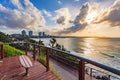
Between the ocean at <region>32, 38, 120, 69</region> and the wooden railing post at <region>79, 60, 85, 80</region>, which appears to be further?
the ocean at <region>32, 38, 120, 69</region>

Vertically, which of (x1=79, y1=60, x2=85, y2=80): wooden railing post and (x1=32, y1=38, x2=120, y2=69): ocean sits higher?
(x1=79, y1=60, x2=85, y2=80): wooden railing post

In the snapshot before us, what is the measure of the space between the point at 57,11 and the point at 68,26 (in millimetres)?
16515

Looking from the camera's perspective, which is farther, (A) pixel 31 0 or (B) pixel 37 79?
(A) pixel 31 0

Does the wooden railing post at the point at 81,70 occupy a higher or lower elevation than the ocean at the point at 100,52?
higher

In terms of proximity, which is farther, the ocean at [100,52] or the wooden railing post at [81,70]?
the ocean at [100,52]

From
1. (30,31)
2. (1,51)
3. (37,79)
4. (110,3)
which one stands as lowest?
(37,79)

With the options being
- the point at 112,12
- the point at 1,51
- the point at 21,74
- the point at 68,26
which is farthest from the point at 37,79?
the point at 68,26

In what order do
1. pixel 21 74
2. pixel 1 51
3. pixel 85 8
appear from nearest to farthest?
pixel 21 74 → pixel 1 51 → pixel 85 8

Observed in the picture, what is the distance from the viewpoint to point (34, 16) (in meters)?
21.8

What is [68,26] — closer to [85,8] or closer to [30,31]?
[30,31]

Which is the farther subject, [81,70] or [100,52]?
[100,52]

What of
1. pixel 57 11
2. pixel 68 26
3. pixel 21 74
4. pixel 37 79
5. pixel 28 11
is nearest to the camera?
pixel 37 79

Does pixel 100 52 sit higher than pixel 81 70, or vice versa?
pixel 81 70

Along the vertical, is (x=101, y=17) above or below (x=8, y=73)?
above
